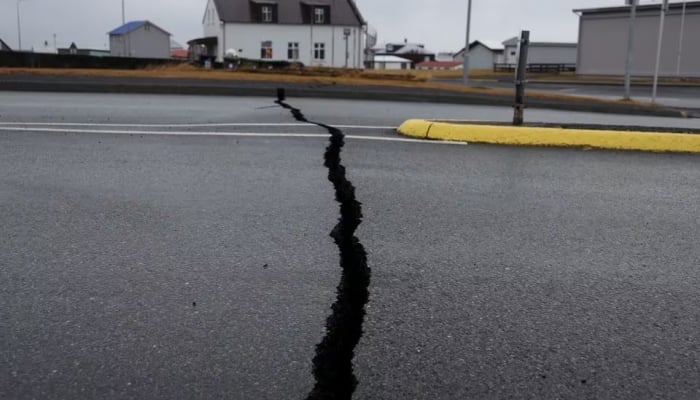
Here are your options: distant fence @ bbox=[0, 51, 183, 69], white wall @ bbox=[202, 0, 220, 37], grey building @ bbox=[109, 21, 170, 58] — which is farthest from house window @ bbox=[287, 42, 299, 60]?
A: distant fence @ bbox=[0, 51, 183, 69]

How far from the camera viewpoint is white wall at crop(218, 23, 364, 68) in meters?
58.8

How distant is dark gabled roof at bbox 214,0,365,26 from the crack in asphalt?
57176mm

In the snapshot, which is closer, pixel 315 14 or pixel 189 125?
pixel 189 125

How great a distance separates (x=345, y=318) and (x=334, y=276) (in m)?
0.49

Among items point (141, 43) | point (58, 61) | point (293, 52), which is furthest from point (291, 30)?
point (58, 61)

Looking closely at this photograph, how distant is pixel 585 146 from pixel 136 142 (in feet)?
15.8

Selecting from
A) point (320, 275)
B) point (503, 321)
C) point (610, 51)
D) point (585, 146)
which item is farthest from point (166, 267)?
point (610, 51)

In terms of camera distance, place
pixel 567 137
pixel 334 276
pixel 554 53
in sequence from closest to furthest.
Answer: pixel 334 276 < pixel 567 137 < pixel 554 53

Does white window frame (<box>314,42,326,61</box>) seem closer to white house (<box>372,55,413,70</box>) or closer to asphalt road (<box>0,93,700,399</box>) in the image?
white house (<box>372,55,413,70</box>)

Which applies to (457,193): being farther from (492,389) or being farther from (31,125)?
(31,125)

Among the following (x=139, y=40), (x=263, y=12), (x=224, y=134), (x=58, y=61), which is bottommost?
(x=224, y=134)

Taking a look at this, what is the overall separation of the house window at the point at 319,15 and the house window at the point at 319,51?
198cm

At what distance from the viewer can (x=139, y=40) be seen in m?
69.2

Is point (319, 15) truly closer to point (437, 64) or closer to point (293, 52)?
point (293, 52)
